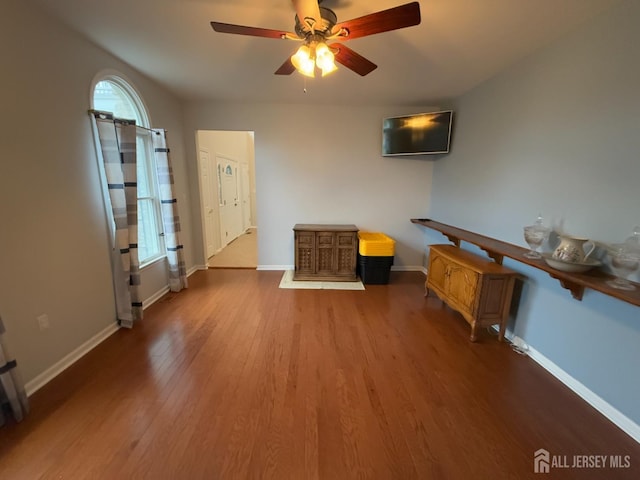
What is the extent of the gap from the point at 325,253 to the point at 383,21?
2.84 metres

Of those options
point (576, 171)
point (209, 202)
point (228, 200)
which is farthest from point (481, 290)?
point (228, 200)

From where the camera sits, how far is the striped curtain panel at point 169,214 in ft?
10.3

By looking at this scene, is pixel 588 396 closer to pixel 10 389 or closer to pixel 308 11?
pixel 308 11

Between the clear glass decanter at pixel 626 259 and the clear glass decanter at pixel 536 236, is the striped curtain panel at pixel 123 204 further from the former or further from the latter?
the clear glass decanter at pixel 626 259

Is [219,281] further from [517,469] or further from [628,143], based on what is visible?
→ [628,143]

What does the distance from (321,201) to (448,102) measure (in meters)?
2.28

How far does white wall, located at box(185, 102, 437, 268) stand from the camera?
399 centimetres

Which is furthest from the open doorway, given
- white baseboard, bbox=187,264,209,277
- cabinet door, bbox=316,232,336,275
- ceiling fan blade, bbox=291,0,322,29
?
ceiling fan blade, bbox=291,0,322,29

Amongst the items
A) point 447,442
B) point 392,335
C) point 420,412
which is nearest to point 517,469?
point 447,442

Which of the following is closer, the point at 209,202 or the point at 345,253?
the point at 345,253

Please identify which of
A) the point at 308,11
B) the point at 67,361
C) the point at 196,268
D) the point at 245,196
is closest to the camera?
the point at 308,11

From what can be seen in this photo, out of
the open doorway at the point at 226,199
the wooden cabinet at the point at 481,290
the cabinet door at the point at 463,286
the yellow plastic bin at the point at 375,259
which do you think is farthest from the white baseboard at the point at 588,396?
the open doorway at the point at 226,199

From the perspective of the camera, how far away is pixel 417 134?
377cm

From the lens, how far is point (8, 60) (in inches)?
64.7
